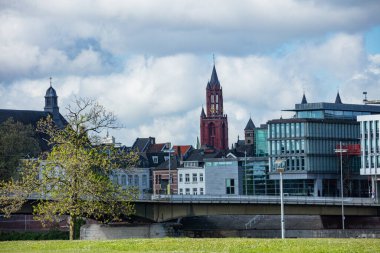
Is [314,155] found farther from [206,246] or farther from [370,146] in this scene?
[206,246]

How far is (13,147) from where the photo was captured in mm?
149000

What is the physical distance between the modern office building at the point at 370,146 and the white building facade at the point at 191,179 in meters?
36.6

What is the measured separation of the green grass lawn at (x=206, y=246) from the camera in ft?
180

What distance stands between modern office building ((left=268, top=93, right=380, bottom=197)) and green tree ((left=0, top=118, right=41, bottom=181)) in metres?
38.7

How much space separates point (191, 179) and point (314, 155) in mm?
31131

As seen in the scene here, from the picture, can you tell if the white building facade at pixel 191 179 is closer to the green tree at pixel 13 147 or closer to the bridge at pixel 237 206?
the green tree at pixel 13 147

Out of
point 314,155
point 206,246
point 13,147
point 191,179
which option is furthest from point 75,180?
point 191,179

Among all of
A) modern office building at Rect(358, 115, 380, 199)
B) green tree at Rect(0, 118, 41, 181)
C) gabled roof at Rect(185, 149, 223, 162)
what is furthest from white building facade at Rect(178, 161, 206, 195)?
green tree at Rect(0, 118, 41, 181)

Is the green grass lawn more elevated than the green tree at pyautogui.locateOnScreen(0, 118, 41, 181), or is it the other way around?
the green tree at pyautogui.locateOnScreen(0, 118, 41, 181)

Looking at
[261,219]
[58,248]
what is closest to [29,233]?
[261,219]

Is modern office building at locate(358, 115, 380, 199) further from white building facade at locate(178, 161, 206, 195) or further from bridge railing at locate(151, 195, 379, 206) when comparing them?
white building facade at locate(178, 161, 206, 195)

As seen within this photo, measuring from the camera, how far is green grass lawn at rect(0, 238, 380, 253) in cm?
5472

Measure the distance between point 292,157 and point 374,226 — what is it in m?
40.4

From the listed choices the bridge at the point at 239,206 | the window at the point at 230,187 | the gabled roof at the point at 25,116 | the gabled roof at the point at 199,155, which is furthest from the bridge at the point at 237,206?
the gabled roof at the point at 25,116
